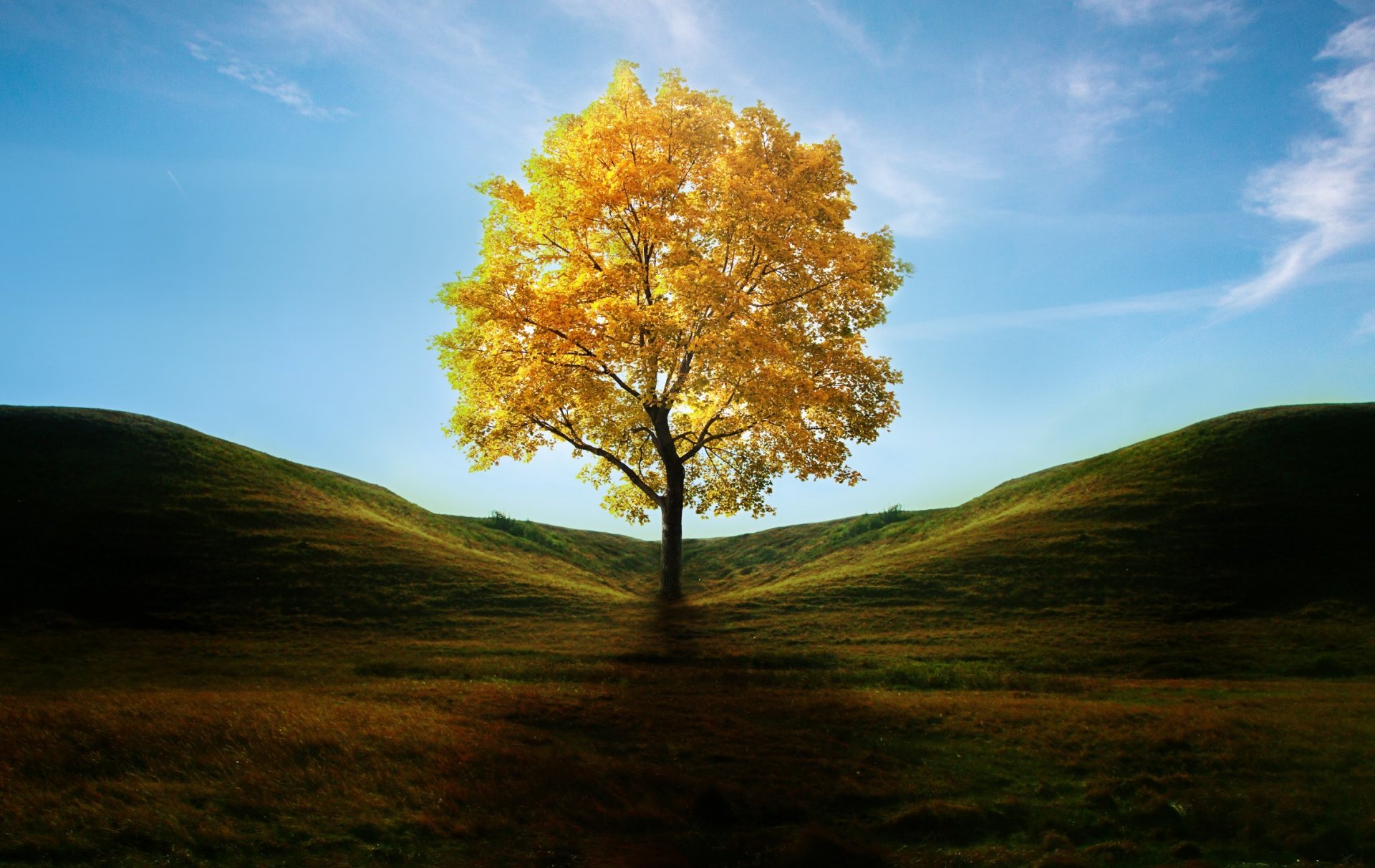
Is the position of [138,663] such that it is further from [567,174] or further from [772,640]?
[567,174]

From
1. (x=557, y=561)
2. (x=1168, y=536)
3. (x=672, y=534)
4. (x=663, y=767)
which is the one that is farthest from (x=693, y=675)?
(x=557, y=561)

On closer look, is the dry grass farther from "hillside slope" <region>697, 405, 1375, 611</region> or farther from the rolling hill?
"hillside slope" <region>697, 405, 1375, 611</region>

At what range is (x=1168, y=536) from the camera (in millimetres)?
32656

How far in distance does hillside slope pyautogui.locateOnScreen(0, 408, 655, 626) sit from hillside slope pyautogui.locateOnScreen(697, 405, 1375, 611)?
12933 mm

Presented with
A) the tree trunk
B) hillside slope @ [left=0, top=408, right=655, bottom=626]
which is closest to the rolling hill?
hillside slope @ [left=0, top=408, right=655, bottom=626]

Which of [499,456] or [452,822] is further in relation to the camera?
[499,456]

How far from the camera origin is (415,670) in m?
22.6

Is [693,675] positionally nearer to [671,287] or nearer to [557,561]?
[671,287]

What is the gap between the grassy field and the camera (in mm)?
11531

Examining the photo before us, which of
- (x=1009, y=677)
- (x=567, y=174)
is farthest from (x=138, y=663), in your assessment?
(x=1009, y=677)

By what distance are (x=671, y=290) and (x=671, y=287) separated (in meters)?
0.33

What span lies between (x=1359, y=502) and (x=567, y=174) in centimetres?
3764

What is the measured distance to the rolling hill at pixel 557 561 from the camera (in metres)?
28.5

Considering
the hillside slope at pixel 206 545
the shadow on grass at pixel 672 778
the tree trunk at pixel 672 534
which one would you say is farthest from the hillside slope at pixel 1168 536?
the shadow on grass at pixel 672 778
